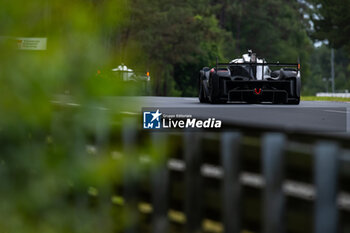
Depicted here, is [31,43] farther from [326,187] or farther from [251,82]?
[251,82]

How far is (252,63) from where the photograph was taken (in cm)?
1975

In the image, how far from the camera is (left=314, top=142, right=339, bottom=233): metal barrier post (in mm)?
2898

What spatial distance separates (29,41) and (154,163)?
1.71 feet

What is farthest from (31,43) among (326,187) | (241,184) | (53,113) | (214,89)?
(214,89)

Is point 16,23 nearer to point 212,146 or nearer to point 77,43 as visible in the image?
point 77,43

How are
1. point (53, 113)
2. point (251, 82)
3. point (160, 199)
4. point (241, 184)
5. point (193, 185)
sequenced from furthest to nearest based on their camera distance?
point (251, 82)
point (160, 199)
point (193, 185)
point (241, 184)
point (53, 113)

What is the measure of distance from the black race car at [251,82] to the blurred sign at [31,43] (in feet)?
56.1

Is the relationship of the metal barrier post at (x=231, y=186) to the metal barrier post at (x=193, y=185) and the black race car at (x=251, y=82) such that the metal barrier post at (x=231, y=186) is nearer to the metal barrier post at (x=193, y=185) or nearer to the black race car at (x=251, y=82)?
the metal barrier post at (x=193, y=185)

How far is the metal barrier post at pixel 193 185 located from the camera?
3.87m

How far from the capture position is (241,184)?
3518 millimetres

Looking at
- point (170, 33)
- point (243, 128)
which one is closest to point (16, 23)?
point (243, 128)

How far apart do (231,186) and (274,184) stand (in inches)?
14.4

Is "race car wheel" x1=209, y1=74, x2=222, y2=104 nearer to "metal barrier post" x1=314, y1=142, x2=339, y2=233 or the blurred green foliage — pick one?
"metal barrier post" x1=314, y1=142, x2=339, y2=233

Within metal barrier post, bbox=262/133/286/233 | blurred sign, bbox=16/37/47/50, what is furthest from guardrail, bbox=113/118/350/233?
blurred sign, bbox=16/37/47/50
